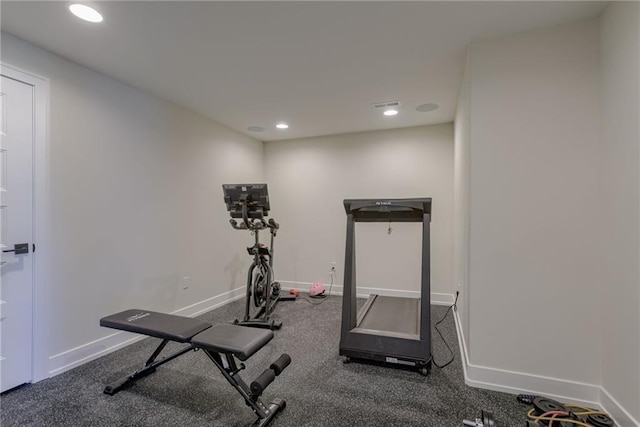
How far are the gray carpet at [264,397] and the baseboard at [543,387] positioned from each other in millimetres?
71

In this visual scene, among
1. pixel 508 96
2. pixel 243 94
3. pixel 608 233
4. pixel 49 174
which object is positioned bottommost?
pixel 608 233

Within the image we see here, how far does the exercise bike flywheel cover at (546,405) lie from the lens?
1.79 meters

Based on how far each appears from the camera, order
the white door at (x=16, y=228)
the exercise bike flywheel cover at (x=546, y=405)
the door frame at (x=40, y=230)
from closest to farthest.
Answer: the exercise bike flywheel cover at (x=546, y=405), the white door at (x=16, y=228), the door frame at (x=40, y=230)

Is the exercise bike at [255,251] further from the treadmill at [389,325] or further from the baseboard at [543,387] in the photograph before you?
the baseboard at [543,387]

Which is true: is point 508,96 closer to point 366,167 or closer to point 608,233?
point 608,233

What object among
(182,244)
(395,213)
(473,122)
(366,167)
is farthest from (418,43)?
(182,244)

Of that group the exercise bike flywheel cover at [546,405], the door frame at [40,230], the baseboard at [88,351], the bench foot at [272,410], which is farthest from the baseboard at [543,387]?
the door frame at [40,230]

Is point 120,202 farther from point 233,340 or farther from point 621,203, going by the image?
point 621,203

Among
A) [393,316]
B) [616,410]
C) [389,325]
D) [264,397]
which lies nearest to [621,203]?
[616,410]

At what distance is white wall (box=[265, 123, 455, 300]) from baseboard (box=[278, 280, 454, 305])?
0.05m

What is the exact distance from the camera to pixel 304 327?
3301 mm

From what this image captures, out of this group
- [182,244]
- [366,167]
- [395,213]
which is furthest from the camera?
[366,167]

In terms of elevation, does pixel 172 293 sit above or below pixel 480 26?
below

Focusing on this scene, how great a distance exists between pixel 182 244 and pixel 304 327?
1.69 m
